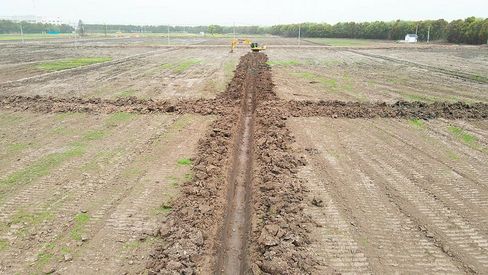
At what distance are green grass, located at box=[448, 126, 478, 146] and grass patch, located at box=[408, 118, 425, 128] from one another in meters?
0.80

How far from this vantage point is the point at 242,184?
7.96 metres

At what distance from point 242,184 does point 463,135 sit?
286 inches

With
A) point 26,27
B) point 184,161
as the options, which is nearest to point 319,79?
point 184,161

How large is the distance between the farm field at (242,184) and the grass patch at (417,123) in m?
0.06

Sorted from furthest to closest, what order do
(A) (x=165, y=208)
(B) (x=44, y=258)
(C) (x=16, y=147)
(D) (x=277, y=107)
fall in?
(D) (x=277, y=107)
(C) (x=16, y=147)
(A) (x=165, y=208)
(B) (x=44, y=258)

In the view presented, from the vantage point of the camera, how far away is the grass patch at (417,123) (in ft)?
39.4

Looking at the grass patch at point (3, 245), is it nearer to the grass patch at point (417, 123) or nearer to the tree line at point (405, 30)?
the grass patch at point (417, 123)

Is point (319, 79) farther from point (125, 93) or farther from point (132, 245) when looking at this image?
point (132, 245)

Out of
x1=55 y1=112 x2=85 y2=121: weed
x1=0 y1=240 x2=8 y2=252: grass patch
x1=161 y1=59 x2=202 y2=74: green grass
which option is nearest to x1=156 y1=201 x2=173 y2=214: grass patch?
x1=0 y1=240 x2=8 y2=252: grass patch

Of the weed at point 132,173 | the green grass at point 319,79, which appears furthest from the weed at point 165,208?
the green grass at point 319,79

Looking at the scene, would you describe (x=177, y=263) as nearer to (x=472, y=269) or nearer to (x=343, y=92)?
(x=472, y=269)

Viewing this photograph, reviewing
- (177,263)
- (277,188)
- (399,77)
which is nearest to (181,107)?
(277,188)

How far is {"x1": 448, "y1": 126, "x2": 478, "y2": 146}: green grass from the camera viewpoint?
1052 centimetres

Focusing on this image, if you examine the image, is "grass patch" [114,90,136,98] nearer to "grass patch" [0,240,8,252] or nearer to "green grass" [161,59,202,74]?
"green grass" [161,59,202,74]
